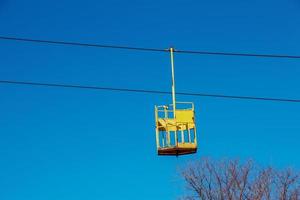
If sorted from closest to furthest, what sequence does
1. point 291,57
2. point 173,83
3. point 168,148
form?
point 173,83, point 168,148, point 291,57

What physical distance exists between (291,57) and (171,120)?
11.1 feet

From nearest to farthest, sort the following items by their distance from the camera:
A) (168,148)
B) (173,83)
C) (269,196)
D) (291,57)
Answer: (173,83) < (168,148) < (291,57) < (269,196)

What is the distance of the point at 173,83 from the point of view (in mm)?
14523

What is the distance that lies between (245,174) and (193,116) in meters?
24.3

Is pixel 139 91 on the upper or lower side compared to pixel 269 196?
lower

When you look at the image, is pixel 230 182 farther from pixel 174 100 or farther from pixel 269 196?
pixel 174 100

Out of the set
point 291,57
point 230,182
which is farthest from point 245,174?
point 291,57

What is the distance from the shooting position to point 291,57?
649 inches

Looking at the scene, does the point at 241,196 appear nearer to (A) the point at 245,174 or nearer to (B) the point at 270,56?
(A) the point at 245,174

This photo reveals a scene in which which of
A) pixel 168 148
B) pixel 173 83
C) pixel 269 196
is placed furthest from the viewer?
pixel 269 196

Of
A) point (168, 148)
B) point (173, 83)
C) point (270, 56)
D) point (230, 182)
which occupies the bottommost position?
point (168, 148)

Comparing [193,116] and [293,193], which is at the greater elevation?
[293,193]

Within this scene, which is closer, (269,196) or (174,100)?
(174,100)

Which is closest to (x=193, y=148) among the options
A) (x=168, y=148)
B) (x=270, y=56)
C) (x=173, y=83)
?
(x=168, y=148)
